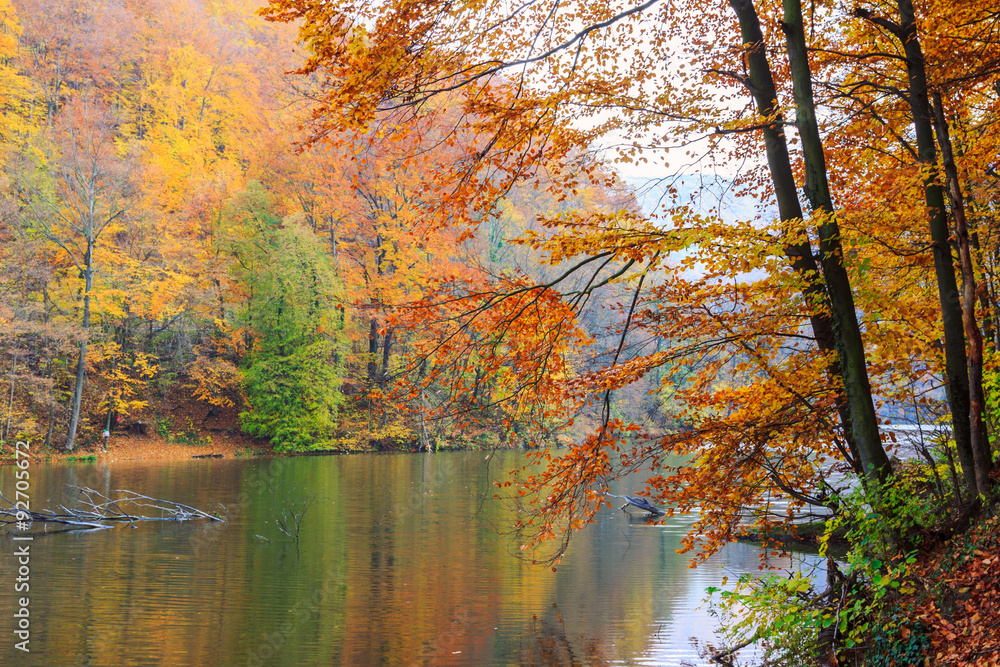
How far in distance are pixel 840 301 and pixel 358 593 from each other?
633cm

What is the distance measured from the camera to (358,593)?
9.43m

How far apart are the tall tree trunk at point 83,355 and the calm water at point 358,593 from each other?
8.86m

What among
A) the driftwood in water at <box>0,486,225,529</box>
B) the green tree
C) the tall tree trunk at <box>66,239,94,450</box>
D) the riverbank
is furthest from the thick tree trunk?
the green tree

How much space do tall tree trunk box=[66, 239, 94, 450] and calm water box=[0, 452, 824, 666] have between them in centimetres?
886

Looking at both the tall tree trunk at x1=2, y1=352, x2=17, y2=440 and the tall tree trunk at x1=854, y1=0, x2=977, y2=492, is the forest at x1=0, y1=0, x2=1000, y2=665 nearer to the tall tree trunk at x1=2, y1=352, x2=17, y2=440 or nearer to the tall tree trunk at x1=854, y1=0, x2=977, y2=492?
the tall tree trunk at x1=854, y1=0, x2=977, y2=492

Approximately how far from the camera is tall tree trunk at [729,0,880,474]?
5.98 m

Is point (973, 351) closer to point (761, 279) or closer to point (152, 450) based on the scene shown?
point (761, 279)

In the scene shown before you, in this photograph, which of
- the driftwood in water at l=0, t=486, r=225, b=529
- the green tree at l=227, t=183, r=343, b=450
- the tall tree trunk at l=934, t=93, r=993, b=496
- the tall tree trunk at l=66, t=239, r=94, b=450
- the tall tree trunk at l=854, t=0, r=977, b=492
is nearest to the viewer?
the tall tree trunk at l=934, t=93, r=993, b=496

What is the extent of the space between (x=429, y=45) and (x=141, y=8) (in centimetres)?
3610

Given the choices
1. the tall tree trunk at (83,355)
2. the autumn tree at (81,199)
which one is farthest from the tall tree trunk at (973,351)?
the autumn tree at (81,199)

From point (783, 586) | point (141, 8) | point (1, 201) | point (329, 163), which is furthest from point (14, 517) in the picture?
point (141, 8)

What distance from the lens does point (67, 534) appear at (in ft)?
41.2

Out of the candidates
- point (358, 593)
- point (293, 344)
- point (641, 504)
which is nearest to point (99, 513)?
point (358, 593)

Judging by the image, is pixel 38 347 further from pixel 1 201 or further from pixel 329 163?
pixel 329 163
